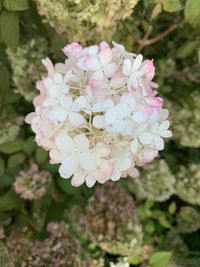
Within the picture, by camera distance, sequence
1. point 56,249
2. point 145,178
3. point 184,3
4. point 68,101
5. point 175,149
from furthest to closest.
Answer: point 175,149
point 145,178
point 56,249
point 184,3
point 68,101

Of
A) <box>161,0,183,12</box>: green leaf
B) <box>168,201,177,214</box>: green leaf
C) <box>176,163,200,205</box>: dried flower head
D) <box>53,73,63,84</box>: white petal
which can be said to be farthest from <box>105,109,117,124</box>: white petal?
<box>168,201,177,214</box>: green leaf

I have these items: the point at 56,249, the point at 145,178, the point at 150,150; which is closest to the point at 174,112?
the point at 145,178

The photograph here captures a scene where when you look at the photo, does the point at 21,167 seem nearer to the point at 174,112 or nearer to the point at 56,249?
the point at 56,249

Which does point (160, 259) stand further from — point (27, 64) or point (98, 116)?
point (98, 116)

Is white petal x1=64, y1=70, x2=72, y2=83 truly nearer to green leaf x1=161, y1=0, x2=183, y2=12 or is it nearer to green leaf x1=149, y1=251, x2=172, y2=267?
green leaf x1=161, y1=0, x2=183, y2=12

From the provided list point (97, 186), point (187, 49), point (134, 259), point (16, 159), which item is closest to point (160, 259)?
point (134, 259)

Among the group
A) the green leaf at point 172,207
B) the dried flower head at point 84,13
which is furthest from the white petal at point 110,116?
the green leaf at point 172,207
